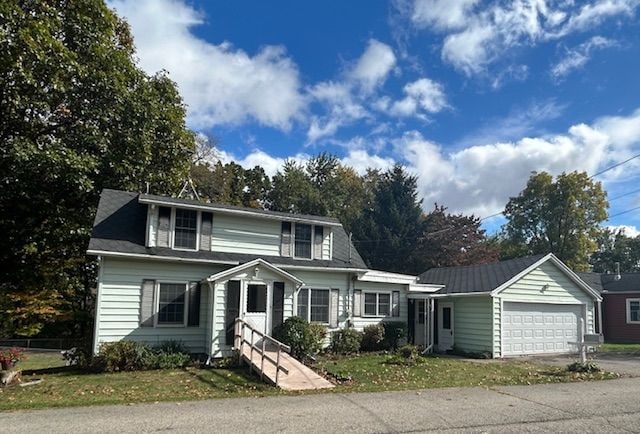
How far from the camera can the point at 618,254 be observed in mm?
64250

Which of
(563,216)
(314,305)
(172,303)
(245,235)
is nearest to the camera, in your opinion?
(172,303)

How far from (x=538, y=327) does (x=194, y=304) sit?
14.3 m

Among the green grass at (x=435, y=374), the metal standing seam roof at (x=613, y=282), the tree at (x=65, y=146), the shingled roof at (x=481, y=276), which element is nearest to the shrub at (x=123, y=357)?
the green grass at (x=435, y=374)

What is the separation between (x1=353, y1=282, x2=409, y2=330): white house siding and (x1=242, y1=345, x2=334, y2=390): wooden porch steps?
541cm

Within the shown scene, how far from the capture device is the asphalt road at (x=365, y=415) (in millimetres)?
7961

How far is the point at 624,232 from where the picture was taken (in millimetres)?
66375

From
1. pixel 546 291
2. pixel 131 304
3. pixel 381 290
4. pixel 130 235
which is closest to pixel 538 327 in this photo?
pixel 546 291

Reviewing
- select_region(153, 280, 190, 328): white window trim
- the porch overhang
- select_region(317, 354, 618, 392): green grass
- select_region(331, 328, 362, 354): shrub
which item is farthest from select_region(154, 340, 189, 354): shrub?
select_region(331, 328, 362, 354): shrub

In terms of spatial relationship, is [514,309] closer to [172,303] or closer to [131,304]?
[172,303]

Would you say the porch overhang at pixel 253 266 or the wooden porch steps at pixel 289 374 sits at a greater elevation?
the porch overhang at pixel 253 266

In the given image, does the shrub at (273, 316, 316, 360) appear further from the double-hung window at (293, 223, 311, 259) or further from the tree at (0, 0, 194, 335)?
the tree at (0, 0, 194, 335)

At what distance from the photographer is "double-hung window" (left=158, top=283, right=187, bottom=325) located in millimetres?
16328

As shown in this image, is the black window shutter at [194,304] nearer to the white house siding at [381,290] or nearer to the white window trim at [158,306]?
the white window trim at [158,306]

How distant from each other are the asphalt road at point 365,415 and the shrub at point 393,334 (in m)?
9.27
